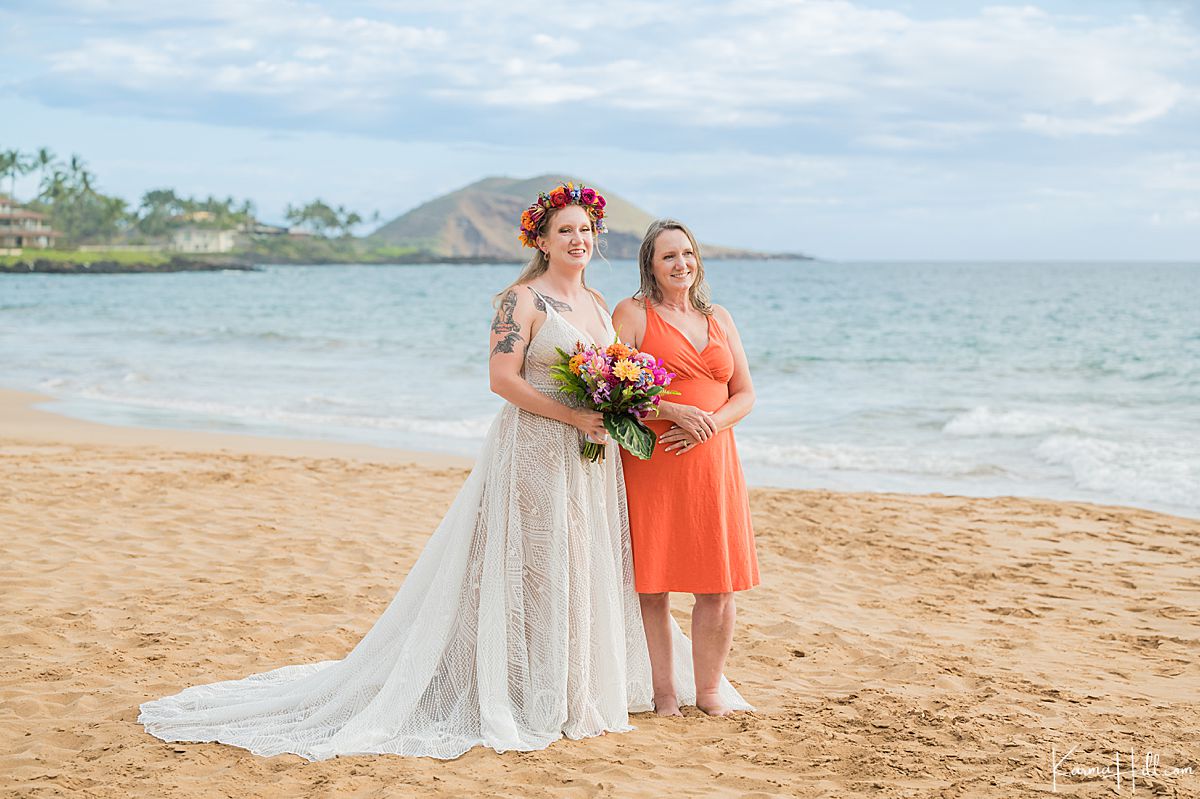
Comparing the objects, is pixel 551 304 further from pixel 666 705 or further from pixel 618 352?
pixel 666 705

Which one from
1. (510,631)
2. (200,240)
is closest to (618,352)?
(510,631)

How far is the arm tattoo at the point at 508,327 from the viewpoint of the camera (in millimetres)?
4172

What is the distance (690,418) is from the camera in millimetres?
4160

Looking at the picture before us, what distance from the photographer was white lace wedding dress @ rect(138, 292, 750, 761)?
418 cm

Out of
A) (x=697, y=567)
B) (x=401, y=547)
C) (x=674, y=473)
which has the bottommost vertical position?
(x=401, y=547)

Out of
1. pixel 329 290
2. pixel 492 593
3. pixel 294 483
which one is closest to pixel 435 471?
pixel 294 483

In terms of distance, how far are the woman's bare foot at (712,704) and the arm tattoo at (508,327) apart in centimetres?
169

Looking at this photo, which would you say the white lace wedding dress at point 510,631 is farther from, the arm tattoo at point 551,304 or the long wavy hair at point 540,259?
the long wavy hair at point 540,259

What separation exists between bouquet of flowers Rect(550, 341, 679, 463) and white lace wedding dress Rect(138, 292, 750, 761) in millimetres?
187

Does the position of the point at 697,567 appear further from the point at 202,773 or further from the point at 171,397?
the point at 171,397

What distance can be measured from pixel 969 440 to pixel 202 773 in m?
11.7

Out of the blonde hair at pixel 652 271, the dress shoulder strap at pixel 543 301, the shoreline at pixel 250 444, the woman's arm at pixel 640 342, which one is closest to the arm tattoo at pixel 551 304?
the dress shoulder strap at pixel 543 301

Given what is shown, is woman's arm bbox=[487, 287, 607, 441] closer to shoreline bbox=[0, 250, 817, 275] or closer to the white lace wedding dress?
the white lace wedding dress

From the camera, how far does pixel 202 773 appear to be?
12.8 feet
